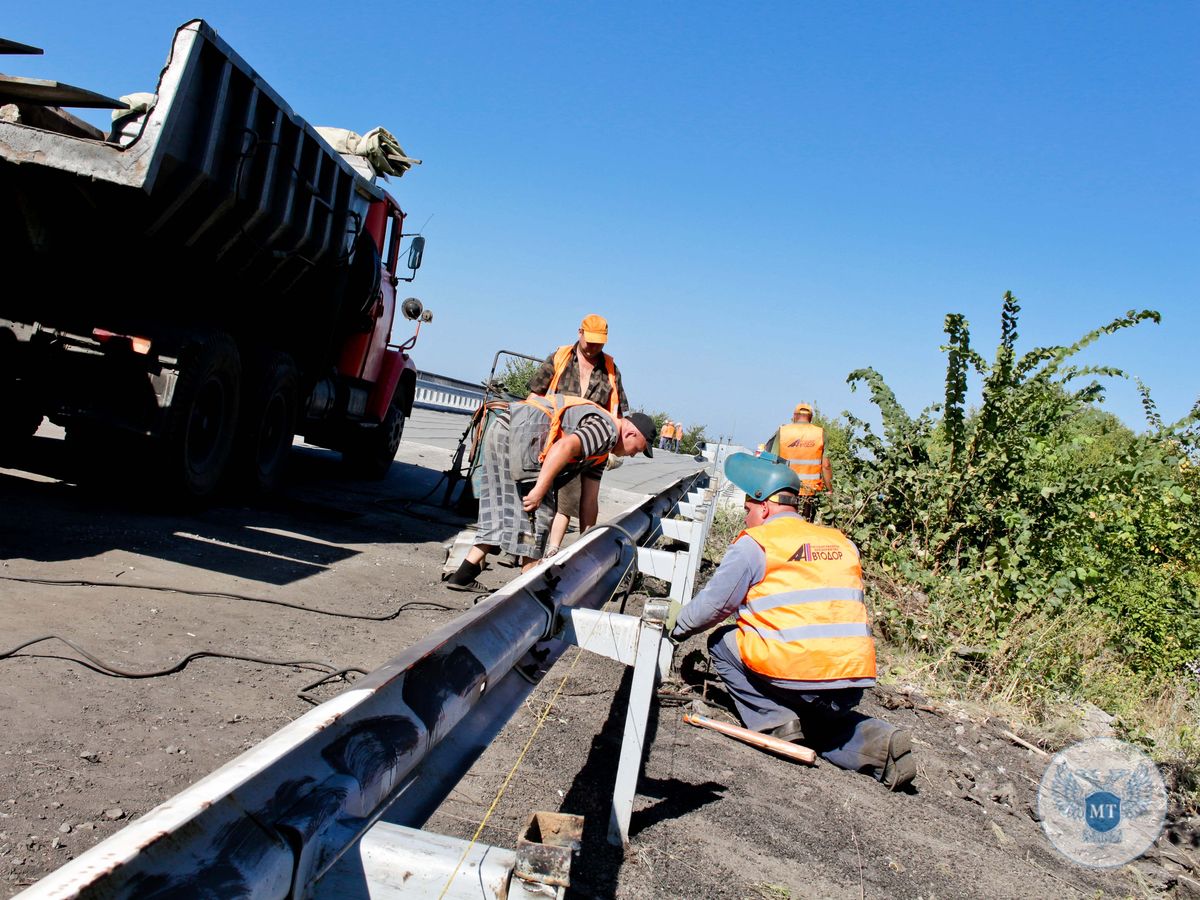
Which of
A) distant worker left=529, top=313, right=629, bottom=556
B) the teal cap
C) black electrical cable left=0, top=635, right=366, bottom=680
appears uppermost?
distant worker left=529, top=313, right=629, bottom=556

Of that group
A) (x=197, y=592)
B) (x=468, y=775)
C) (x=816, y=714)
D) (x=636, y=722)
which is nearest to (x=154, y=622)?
(x=197, y=592)

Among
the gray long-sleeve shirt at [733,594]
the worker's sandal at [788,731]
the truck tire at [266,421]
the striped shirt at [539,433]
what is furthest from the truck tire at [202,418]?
the worker's sandal at [788,731]

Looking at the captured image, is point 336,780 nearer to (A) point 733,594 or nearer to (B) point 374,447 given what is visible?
(A) point 733,594

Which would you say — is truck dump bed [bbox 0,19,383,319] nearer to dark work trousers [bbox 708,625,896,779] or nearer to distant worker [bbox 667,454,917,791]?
distant worker [bbox 667,454,917,791]

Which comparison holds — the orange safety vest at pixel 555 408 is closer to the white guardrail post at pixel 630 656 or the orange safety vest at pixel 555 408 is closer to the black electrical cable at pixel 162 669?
the black electrical cable at pixel 162 669

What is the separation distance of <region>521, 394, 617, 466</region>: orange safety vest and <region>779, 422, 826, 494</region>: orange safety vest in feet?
13.8

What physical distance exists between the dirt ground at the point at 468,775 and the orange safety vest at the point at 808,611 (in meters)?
0.46

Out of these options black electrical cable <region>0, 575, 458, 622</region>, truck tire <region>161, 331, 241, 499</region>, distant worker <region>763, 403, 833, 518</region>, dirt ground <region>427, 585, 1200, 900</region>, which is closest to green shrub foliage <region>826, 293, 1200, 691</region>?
distant worker <region>763, 403, 833, 518</region>

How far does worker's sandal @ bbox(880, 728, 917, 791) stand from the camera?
4.63 metres

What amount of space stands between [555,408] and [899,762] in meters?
2.98

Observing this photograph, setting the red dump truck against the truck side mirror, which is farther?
the truck side mirror

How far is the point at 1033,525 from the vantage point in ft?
26.6

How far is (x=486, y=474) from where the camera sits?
6.80m

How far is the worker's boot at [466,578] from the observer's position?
6883mm
